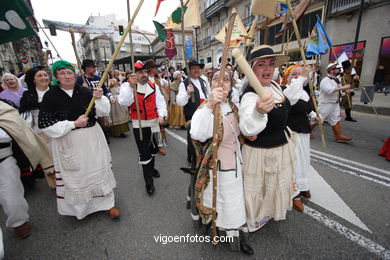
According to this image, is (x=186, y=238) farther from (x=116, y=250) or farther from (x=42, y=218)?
(x=42, y=218)

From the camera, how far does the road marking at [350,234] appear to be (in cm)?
183

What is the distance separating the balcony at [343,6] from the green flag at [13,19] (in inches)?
616

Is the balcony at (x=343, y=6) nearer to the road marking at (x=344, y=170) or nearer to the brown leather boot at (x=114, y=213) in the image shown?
the road marking at (x=344, y=170)

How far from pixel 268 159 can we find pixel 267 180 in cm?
22

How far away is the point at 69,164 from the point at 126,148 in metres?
2.93

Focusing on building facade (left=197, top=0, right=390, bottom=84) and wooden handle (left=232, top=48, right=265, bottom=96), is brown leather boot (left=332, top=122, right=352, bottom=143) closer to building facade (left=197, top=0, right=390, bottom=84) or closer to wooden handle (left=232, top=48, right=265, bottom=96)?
wooden handle (left=232, top=48, right=265, bottom=96)

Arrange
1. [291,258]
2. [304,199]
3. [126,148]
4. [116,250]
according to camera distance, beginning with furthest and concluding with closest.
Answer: [126,148], [304,199], [116,250], [291,258]

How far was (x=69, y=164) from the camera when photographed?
2.19m

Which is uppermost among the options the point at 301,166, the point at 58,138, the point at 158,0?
the point at 158,0

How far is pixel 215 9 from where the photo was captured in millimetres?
21875

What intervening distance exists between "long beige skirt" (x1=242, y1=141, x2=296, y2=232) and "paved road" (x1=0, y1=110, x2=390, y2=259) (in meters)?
0.37

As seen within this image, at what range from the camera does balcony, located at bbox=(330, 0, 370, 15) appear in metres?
11.5

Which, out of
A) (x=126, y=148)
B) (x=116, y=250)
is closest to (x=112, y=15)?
(x=126, y=148)

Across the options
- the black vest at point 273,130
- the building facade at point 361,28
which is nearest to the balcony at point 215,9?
the building facade at point 361,28
